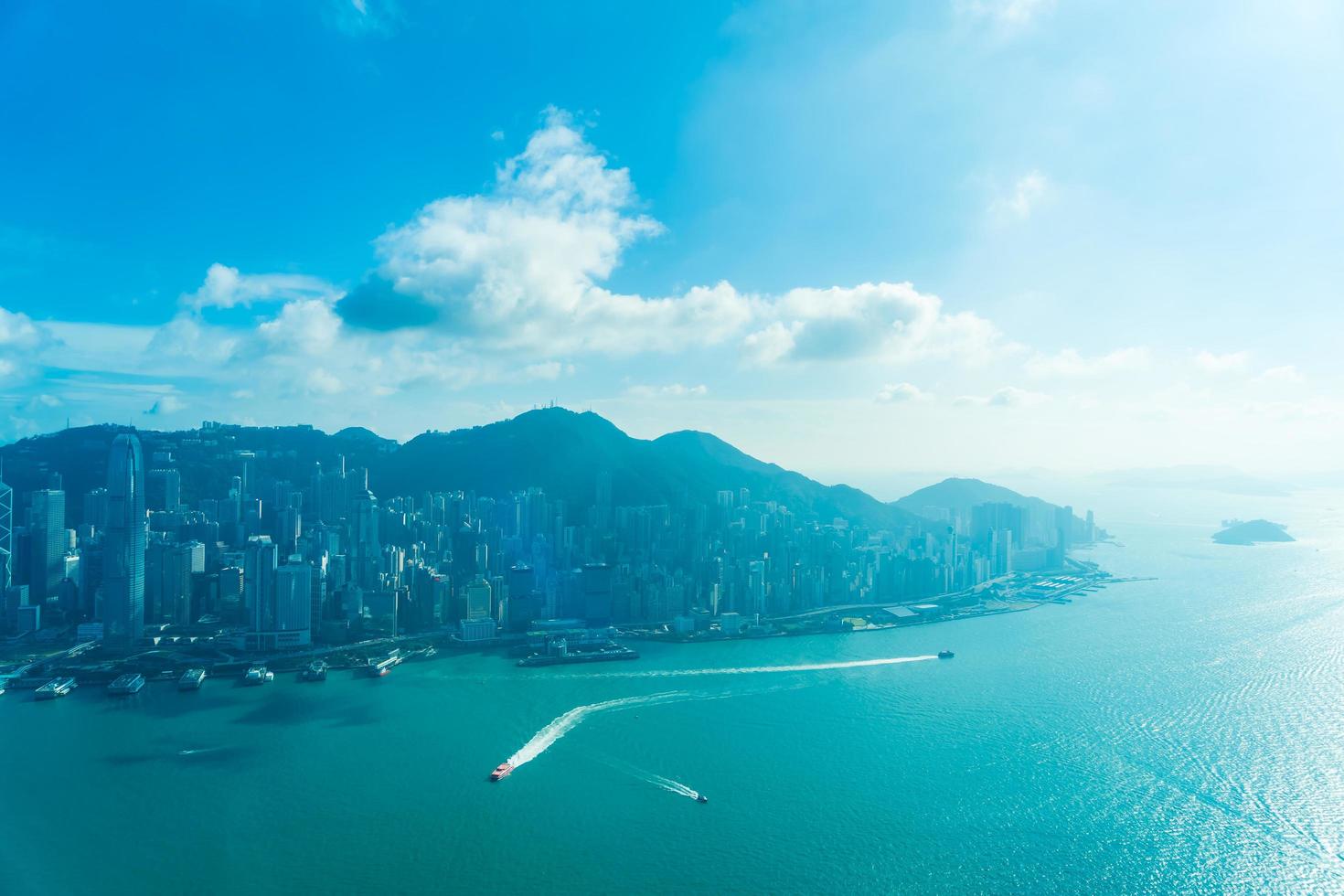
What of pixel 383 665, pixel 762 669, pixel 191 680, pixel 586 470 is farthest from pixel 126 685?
pixel 586 470

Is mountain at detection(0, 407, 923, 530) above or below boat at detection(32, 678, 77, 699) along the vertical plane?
above

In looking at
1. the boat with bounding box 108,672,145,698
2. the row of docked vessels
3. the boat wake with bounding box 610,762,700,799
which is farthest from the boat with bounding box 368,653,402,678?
the boat wake with bounding box 610,762,700,799

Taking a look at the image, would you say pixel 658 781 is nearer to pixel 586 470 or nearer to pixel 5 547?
pixel 5 547

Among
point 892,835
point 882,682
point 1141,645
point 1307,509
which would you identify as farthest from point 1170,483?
point 892,835

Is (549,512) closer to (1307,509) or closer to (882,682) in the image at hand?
(882,682)

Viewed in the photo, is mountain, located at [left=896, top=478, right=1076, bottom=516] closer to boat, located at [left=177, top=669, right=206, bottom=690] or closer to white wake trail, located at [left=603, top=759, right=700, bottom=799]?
white wake trail, located at [left=603, top=759, right=700, bottom=799]

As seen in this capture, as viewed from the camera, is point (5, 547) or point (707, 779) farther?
point (5, 547)
